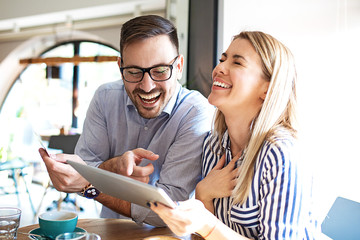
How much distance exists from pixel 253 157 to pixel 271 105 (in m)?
0.20

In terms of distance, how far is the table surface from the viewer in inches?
53.0

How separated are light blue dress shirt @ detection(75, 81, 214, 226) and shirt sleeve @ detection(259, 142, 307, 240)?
45 cm

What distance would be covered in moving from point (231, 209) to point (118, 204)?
1.67 feet

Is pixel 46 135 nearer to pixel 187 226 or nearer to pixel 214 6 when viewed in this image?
pixel 214 6

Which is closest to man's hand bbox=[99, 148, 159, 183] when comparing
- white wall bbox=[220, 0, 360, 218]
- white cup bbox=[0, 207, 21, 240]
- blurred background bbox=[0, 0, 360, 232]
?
white cup bbox=[0, 207, 21, 240]

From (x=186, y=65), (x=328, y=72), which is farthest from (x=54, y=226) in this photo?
(x=186, y=65)

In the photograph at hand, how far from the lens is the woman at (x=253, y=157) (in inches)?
46.5

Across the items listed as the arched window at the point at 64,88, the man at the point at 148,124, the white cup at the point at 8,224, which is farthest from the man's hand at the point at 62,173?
the arched window at the point at 64,88

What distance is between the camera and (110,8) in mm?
6199

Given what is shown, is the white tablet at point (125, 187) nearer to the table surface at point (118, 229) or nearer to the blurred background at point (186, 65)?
the table surface at point (118, 229)

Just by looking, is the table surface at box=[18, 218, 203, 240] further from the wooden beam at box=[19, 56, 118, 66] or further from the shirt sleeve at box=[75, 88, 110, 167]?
the wooden beam at box=[19, 56, 118, 66]

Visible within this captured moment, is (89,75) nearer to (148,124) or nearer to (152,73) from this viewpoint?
(148,124)

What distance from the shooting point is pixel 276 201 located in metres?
1.19

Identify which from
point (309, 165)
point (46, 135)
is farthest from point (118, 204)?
point (46, 135)
